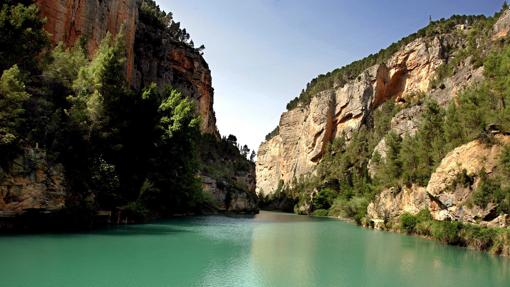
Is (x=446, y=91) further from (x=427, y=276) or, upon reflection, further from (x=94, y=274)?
(x=94, y=274)

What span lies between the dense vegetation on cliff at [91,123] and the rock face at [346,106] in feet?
219

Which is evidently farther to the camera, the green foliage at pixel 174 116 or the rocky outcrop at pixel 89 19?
the rocky outcrop at pixel 89 19

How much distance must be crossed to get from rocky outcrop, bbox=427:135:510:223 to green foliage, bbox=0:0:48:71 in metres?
31.1

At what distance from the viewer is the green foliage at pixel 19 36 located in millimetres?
28406

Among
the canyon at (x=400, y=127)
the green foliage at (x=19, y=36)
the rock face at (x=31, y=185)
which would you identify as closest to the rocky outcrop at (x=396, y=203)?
the canyon at (x=400, y=127)

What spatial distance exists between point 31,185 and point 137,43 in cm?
5390

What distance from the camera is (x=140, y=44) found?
76.9 metres

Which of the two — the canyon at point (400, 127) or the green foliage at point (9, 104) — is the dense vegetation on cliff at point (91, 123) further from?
the canyon at point (400, 127)

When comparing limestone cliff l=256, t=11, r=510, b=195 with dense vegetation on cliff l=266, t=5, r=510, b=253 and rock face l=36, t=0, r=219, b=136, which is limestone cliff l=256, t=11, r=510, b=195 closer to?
dense vegetation on cliff l=266, t=5, r=510, b=253

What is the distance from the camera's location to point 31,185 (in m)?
26.5

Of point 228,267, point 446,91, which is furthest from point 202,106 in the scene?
point 228,267

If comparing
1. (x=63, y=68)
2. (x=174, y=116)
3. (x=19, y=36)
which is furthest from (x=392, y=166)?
(x=19, y=36)

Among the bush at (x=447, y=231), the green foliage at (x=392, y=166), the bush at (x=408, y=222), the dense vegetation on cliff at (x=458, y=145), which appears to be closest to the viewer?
the dense vegetation on cliff at (x=458, y=145)

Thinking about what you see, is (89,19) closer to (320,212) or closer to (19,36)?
(19,36)
